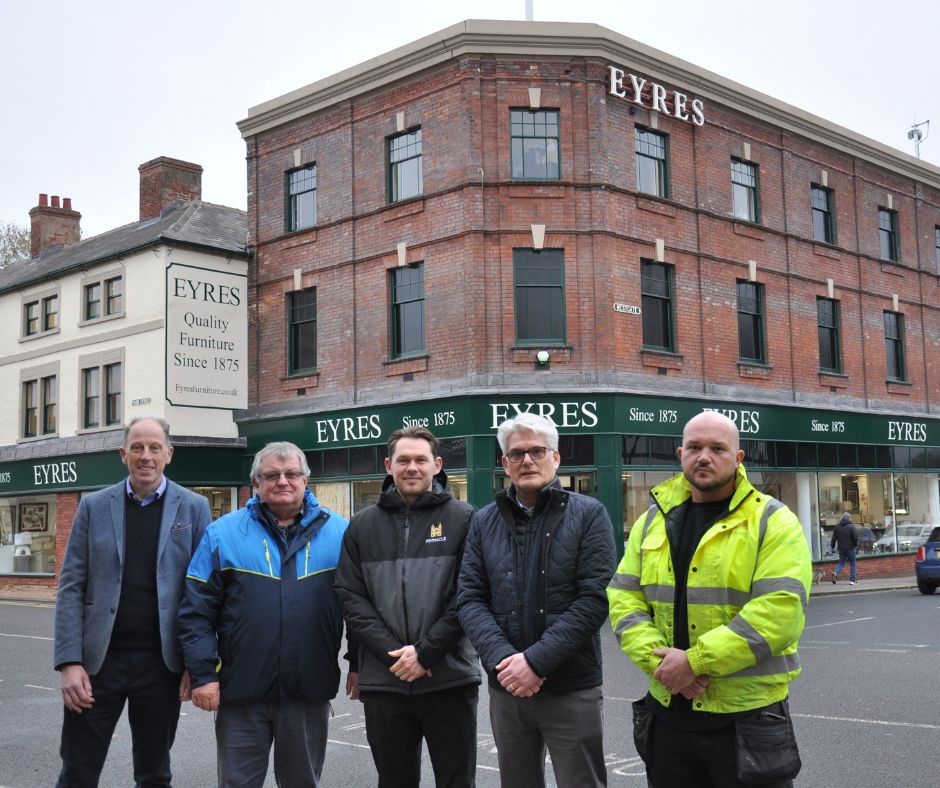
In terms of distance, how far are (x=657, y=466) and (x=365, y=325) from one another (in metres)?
6.69

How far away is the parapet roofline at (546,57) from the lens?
768 inches

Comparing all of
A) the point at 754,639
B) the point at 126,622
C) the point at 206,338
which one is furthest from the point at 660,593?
the point at 206,338

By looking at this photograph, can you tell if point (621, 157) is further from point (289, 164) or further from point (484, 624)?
point (484, 624)

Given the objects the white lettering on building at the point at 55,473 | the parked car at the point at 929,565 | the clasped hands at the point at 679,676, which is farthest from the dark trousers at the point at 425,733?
the white lettering on building at the point at 55,473

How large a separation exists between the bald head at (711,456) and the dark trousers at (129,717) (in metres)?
2.71

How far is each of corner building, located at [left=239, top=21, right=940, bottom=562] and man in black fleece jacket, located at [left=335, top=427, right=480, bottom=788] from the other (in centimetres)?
1434

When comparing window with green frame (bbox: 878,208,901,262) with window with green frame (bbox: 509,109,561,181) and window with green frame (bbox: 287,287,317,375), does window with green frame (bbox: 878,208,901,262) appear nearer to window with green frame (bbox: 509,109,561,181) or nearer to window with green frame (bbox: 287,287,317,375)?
window with green frame (bbox: 509,109,561,181)

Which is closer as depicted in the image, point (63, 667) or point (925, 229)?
point (63, 667)

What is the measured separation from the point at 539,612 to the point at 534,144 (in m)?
16.6

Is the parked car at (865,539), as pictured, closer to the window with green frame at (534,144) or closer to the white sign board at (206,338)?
the window with green frame at (534,144)

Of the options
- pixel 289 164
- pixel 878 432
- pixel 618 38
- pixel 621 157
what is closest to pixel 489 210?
pixel 621 157

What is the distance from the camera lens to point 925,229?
27453 mm

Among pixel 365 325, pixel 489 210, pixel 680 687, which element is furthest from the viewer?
pixel 365 325

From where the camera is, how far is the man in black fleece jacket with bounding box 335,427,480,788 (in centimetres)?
447
